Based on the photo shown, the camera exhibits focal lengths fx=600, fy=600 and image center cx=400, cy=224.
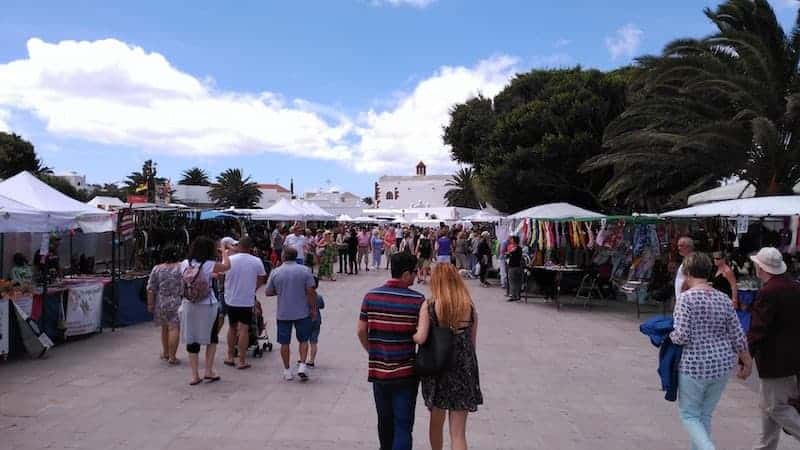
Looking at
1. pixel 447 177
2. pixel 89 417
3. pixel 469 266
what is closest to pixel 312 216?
pixel 469 266

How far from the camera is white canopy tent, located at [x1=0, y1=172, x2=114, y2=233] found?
8.97 metres

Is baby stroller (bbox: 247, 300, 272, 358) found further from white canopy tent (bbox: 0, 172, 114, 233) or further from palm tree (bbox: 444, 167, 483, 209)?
palm tree (bbox: 444, 167, 483, 209)

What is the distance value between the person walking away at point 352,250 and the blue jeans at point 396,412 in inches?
682

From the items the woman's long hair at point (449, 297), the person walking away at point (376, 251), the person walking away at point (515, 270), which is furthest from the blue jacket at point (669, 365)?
the person walking away at point (376, 251)

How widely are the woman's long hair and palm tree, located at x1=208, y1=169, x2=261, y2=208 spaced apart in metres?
70.0

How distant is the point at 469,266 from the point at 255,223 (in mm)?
12137

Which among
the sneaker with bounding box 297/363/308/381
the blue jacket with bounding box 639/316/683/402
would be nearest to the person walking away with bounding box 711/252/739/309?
the blue jacket with bounding box 639/316/683/402

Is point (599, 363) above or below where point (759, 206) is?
below

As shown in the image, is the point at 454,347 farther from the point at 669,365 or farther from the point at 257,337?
the point at 257,337

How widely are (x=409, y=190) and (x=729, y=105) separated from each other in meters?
81.7

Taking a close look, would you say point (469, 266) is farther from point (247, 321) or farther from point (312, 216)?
point (247, 321)

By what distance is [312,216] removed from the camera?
2255 centimetres

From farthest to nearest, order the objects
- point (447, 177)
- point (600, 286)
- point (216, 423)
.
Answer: point (447, 177)
point (600, 286)
point (216, 423)

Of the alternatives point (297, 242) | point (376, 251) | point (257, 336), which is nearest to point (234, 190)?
point (376, 251)
